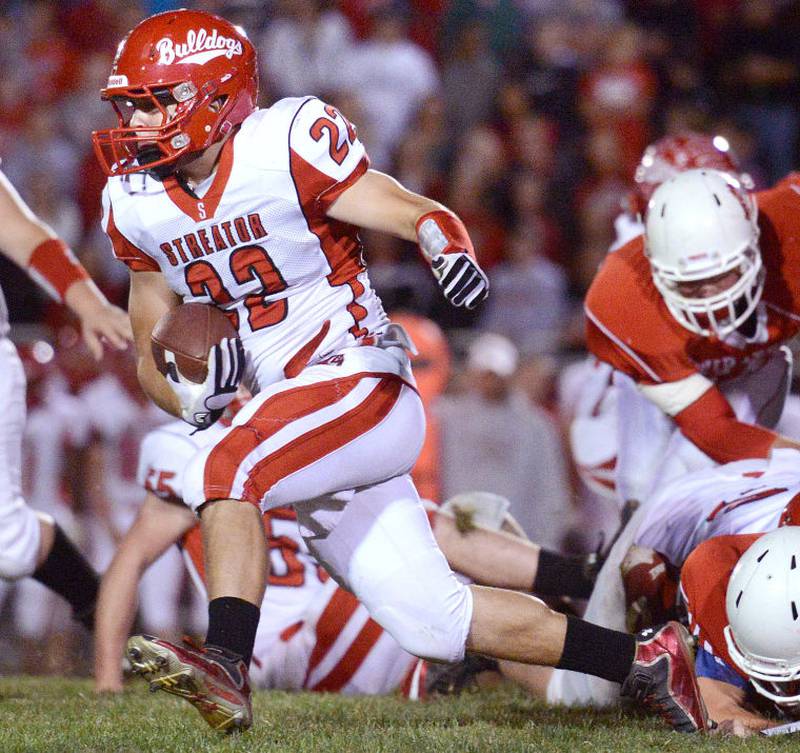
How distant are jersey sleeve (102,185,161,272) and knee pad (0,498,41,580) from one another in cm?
93

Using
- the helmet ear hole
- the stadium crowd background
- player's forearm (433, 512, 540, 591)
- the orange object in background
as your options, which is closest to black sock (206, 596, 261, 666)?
the helmet ear hole

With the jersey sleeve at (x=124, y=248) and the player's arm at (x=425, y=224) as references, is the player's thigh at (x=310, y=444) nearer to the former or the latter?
the player's arm at (x=425, y=224)

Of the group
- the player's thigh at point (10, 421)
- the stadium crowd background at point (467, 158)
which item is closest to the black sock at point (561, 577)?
the player's thigh at point (10, 421)

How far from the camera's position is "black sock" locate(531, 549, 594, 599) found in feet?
14.7

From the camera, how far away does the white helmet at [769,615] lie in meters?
3.21

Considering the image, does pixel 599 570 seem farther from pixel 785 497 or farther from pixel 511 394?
pixel 511 394

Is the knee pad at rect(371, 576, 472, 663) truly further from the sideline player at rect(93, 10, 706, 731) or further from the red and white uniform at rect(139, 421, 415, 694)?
the red and white uniform at rect(139, 421, 415, 694)

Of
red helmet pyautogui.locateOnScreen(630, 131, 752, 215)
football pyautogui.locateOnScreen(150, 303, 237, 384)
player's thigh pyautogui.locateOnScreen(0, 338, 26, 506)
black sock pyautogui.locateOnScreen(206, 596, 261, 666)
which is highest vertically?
red helmet pyautogui.locateOnScreen(630, 131, 752, 215)

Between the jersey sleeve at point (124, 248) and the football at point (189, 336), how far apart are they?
0.22 meters

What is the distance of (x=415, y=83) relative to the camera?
8711mm

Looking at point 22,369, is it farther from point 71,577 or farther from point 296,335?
point 296,335

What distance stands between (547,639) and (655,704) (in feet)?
0.99

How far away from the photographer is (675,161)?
558 centimetres

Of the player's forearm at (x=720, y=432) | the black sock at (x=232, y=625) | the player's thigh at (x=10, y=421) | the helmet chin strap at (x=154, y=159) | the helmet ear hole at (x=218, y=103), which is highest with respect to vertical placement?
the helmet ear hole at (x=218, y=103)
